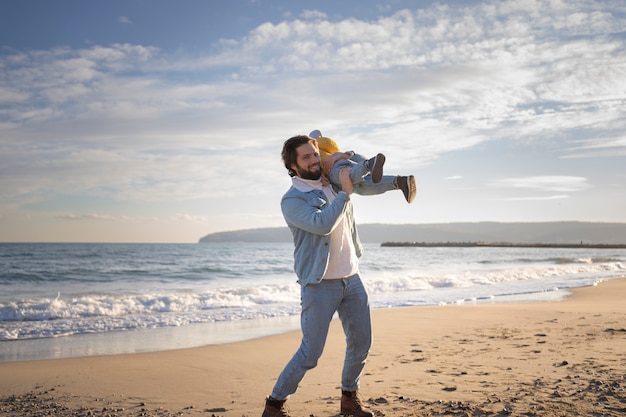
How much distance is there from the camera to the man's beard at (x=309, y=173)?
3.60 metres

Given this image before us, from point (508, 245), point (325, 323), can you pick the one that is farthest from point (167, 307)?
point (508, 245)

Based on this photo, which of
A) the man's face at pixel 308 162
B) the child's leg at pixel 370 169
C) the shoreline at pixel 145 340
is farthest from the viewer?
the shoreline at pixel 145 340

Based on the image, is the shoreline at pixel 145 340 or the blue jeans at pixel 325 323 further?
the shoreline at pixel 145 340

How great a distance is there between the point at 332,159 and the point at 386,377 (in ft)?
8.56

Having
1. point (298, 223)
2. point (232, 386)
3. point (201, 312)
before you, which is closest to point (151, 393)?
point (232, 386)

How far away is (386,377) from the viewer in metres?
5.38

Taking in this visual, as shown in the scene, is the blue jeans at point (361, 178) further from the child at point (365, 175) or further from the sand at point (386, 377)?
the sand at point (386, 377)

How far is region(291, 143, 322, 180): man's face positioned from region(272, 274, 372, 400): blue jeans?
0.69 meters

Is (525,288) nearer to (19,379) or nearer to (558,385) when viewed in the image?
(558,385)

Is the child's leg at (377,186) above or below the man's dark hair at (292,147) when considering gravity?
below

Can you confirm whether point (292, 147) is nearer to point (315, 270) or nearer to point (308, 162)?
point (308, 162)

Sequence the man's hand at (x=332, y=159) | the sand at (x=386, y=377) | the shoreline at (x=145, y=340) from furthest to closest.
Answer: the shoreline at (x=145, y=340) → the sand at (x=386, y=377) → the man's hand at (x=332, y=159)

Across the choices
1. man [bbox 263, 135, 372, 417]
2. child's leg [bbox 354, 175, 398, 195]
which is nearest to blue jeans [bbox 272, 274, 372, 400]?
man [bbox 263, 135, 372, 417]

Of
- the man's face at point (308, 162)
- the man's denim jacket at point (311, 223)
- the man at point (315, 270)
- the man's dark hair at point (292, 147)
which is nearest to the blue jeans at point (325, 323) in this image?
the man at point (315, 270)
